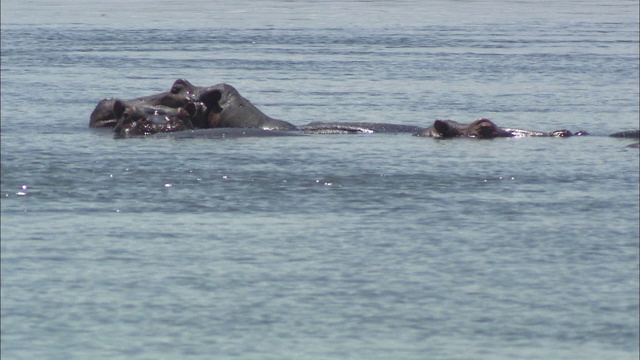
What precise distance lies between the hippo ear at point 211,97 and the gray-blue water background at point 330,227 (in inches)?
51.5

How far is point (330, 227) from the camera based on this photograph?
387 inches

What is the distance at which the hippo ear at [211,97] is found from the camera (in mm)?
16312

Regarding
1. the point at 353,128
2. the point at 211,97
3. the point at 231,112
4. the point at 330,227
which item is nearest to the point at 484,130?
the point at 353,128

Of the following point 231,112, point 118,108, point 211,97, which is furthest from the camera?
point 231,112

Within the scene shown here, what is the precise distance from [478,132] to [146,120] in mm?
3207

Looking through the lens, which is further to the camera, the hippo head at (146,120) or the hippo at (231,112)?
the hippo at (231,112)

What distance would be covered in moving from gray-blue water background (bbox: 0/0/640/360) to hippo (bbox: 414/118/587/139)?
250mm

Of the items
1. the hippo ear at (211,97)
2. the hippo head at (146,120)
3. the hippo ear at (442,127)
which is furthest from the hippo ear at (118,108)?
the hippo ear at (442,127)

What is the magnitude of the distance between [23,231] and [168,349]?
2967 millimetres

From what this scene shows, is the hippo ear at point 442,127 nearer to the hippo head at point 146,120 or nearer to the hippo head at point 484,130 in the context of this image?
the hippo head at point 484,130

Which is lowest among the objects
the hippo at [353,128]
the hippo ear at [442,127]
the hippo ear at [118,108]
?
the hippo at [353,128]

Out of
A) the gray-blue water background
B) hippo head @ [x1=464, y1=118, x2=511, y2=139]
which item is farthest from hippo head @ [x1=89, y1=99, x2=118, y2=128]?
hippo head @ [x1=464, y1=118, x2=511, y2=139]

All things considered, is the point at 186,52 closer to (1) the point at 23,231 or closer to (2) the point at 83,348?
(1) the point at 23,231

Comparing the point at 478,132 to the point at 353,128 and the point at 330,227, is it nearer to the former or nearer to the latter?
the point at 353,128
